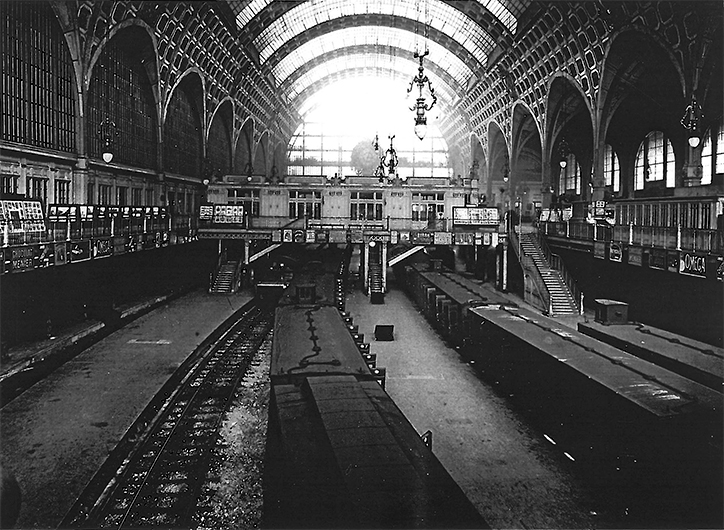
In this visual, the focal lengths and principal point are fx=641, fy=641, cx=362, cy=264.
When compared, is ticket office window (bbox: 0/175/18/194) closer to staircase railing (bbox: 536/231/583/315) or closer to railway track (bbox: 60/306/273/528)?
railway track (bbox: 60/306/273/528)

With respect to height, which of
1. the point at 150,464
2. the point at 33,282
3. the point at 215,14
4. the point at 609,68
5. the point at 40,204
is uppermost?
the point at 215,14

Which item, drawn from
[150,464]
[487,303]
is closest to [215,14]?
[487,303]

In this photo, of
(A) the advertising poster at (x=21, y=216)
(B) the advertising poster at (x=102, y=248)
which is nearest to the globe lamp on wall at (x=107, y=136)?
(B) the advertising poster at (x=102, y=248)

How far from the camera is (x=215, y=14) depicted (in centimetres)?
4306

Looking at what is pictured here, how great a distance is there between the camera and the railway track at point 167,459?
11.2m

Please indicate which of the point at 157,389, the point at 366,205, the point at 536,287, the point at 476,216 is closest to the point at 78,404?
the point at 157,389

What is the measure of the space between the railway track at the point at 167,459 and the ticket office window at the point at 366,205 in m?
27.2

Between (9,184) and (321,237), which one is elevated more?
(9,184)

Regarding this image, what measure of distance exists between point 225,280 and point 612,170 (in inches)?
1189

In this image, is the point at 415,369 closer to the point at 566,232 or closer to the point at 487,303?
the point at 487,303

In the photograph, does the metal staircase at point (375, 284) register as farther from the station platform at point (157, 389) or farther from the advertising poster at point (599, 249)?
the advertising poster at point (599, 249)

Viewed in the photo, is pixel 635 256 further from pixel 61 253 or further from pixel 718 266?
pixel 61 253

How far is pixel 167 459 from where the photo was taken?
549 inches

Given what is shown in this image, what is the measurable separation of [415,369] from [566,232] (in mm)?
18253
